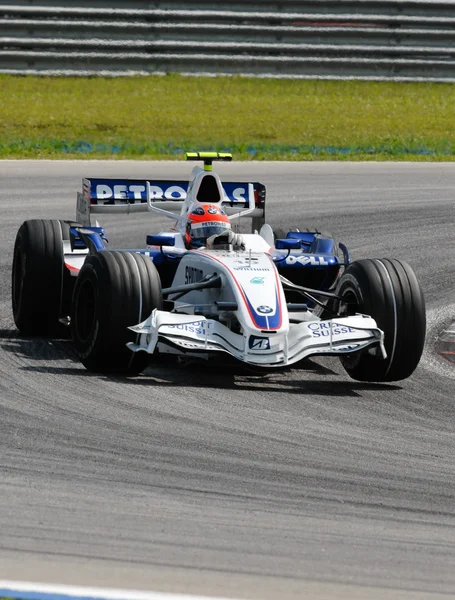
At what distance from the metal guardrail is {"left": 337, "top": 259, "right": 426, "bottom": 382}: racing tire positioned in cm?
1325

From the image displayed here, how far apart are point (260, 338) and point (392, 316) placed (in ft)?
2.92

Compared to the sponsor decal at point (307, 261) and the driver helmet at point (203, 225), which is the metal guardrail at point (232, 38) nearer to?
the driver helmet at point (203, 225)

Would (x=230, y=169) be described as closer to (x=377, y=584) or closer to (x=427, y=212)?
(x=427, y=212)

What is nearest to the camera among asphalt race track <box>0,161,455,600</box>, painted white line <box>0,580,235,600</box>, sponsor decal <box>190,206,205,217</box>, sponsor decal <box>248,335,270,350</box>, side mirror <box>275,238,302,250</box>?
painted white line <box>0,580,235,600</box>

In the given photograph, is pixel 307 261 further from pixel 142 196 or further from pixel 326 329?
pixel 142 196

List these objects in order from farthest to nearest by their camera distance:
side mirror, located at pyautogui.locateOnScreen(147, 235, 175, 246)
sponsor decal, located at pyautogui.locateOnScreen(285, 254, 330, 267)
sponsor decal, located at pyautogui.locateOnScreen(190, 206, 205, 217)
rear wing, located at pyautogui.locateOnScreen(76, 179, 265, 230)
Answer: rear wing, located at pyautogui.locateOnScreen(76, 179, 265, 230)
side mirror, located at pyautogui.locateOnScreen(147, 235, 175, 246)
sponsor decal, located at pyautogui.locateOnScreen(190, 206, 205, 217)
sponsor decal, located at pyautogui.locateOnScreen(285, 254, 330, 267)

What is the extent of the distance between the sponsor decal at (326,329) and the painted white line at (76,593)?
3.60 meters

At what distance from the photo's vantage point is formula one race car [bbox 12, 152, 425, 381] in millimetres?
7891

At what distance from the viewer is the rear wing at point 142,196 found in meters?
10.6

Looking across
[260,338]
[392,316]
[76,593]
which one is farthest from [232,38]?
[76,593]

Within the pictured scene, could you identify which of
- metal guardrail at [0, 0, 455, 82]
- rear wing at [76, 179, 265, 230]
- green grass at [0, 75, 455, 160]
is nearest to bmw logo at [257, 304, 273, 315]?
rear wing at [76, 179, 265, 230]

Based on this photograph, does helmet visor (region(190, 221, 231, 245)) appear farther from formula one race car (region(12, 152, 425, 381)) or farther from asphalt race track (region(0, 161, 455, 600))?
asphalt race track (region(0, 161, 455, 600))

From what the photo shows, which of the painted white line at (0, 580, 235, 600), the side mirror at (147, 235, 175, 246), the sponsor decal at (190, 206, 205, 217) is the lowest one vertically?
the painted white line at (0, 580, 235, 600)

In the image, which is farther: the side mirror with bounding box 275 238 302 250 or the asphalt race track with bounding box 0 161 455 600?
the side mirror with bounding box 275 238 302 250
